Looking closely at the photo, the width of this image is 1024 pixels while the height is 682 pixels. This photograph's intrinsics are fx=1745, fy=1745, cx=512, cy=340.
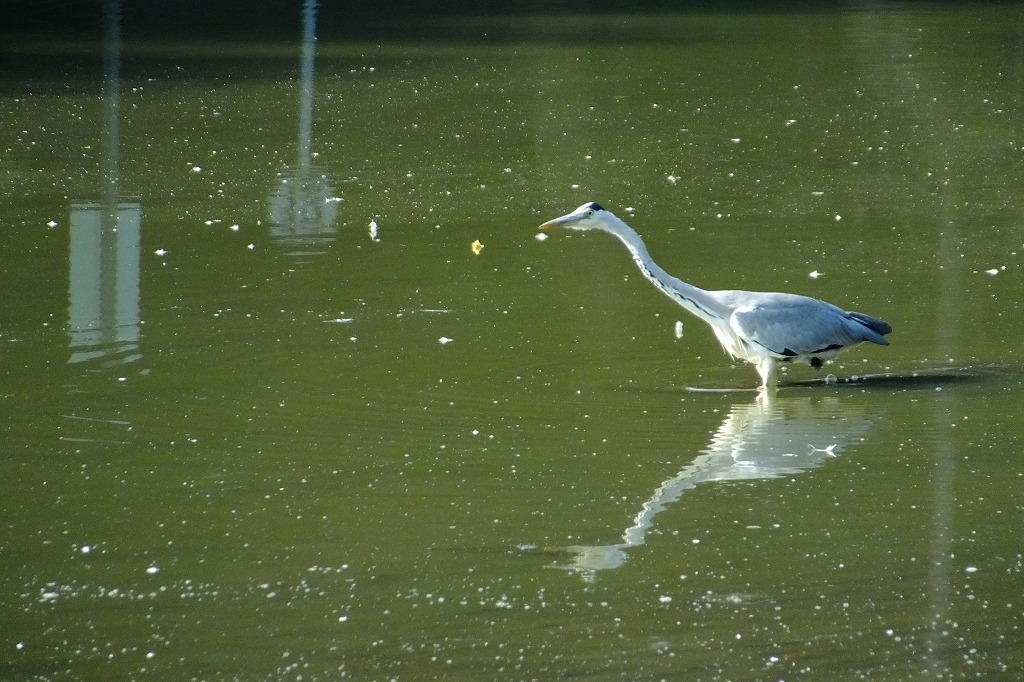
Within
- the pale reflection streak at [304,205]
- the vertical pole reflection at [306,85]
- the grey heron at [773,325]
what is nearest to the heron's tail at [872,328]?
the grey heron at [773,325]

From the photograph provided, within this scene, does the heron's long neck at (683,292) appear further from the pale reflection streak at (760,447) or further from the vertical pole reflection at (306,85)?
the vertical pole reflection at (306,85)

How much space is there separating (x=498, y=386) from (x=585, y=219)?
1074mm

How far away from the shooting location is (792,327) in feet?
24.8

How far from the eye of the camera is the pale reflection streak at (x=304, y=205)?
409 inches

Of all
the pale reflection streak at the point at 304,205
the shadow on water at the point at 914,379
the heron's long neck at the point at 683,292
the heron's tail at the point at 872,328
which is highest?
the pale reflection streak at the point at 304,205

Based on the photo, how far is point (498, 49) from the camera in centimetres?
1711

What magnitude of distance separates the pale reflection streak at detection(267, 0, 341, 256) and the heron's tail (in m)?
3.56

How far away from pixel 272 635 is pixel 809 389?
3487 millimetres

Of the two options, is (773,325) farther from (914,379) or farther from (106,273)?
(106,273)

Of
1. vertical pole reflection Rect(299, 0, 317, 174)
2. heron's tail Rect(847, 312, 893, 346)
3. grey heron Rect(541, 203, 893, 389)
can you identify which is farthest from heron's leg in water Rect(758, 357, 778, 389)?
vertical pole reflection Rect(299, 0, 317, 174)

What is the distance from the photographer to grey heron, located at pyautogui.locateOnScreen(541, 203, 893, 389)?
297 inches

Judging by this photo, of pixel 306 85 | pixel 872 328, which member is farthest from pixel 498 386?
pixel 306 85

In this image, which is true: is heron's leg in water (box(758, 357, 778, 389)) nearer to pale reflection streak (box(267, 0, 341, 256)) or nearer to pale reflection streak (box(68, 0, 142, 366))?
pale reflection streak (box(68, 0, 142, 366))

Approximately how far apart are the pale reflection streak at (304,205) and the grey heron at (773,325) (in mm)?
2998
